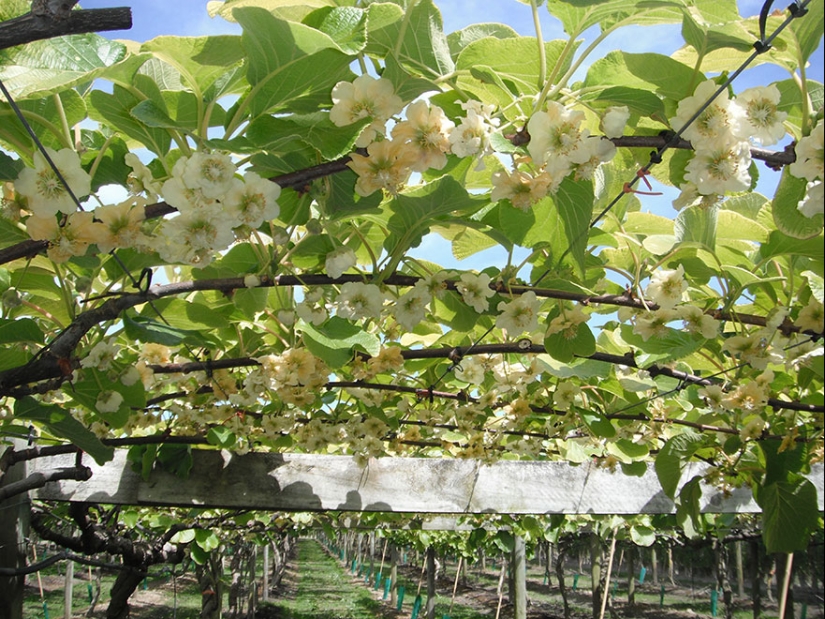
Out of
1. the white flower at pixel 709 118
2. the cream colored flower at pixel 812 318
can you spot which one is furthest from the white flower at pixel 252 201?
the cream colored flower at pixel 812 318

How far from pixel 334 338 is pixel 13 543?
7.35ft

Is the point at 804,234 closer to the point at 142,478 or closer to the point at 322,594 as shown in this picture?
the point at 142,478

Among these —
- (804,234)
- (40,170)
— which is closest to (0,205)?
(40,170)

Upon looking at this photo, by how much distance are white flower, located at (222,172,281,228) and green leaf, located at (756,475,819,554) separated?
2554 millimetres

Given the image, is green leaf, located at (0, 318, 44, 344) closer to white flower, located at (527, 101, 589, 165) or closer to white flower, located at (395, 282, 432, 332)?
white flower, located at (395, 282, 432, 332)

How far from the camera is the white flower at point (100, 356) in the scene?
1569 mm

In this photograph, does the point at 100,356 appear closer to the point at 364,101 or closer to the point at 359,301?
the point at 359,301

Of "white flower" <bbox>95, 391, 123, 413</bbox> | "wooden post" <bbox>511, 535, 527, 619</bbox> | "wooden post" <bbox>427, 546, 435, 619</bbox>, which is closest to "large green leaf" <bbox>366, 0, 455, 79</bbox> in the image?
"white flower" <bbox>95, 391, 123, 413</bbox>

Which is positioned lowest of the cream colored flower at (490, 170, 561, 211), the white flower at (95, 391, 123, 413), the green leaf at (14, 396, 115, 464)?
the green leaf at (14, 396, 115, 464)

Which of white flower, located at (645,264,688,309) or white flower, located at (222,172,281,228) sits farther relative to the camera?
white flower, located at (645,264,688,309)

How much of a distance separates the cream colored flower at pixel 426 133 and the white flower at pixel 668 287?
2.32 feet

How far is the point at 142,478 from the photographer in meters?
3.38

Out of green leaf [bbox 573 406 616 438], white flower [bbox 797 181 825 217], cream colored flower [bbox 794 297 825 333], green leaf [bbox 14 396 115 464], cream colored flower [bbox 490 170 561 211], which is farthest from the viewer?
green leaf [bbox 573 406 616 438]

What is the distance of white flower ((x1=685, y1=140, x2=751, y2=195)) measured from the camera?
1.00 meters
